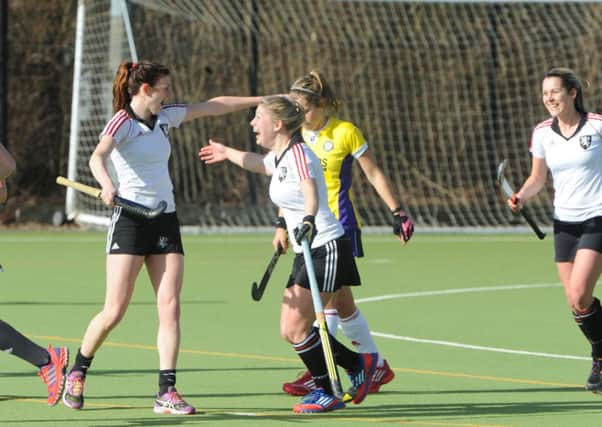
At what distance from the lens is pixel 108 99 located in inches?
837

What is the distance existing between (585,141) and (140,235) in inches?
109

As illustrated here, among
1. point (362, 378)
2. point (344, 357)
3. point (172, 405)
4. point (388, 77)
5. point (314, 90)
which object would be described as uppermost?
point (388, 77)

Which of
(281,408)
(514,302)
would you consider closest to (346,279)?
(281,408)

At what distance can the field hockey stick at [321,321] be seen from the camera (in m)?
7.42

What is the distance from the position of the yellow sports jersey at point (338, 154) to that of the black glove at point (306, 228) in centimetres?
137

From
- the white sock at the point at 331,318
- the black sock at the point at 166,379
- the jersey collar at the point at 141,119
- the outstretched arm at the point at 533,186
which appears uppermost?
the jersey collar at the point at 141,119

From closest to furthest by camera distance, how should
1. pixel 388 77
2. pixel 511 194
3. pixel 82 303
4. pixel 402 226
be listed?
pixel 402 226, pixel 511 194, pixel 82 303, pixel 388 77

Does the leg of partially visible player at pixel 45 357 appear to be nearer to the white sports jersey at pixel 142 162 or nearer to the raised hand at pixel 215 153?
the white sports jersey at pixel 142 162

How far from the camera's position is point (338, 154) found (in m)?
8.79

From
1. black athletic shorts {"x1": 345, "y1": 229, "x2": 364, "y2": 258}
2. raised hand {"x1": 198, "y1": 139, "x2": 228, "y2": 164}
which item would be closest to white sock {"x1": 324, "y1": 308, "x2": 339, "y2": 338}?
black athletic shorts {"x1": 345, "y1": 229, "x2": 364, "y2": 258}

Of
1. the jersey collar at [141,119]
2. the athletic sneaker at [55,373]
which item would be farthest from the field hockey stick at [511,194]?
the athletic sneaker at [55,373]

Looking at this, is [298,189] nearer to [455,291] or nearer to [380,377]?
[380,377]

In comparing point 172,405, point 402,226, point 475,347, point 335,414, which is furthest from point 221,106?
point 475,347

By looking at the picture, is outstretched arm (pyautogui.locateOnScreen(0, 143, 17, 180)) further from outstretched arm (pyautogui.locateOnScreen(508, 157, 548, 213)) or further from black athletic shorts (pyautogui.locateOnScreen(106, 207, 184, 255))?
outstretched arm (pyautogui.locateOnScreen(508, 157, 548, 213))
